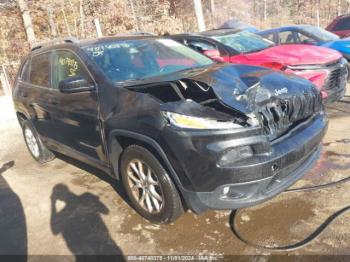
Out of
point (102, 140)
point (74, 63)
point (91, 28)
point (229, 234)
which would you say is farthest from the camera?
point (91, 28)

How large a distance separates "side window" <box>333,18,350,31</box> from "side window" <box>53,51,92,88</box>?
943cm

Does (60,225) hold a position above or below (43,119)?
below

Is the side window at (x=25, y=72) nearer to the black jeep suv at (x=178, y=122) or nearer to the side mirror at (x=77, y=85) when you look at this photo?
the black jeep suv at (x=178, y=122)

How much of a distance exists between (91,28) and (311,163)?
1686 cm

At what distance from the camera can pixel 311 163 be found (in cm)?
343

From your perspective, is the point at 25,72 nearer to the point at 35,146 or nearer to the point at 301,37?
the point at 35,146

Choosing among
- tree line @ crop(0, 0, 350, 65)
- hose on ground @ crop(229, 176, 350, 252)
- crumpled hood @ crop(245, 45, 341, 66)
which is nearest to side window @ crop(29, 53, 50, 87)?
hose on ground @ crop(229, 176, 350, 252)

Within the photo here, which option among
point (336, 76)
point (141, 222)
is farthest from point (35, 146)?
point (336, 76)

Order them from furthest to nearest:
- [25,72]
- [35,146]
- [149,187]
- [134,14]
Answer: [134,14] → [35,146] → [25,72] → [149,187]

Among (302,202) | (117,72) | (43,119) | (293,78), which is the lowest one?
(302,202)

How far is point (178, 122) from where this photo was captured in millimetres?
2910

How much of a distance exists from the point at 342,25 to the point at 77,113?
9.88m

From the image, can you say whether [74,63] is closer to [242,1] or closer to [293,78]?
[293,78]

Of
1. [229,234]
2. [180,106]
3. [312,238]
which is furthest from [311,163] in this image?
[180,106]
